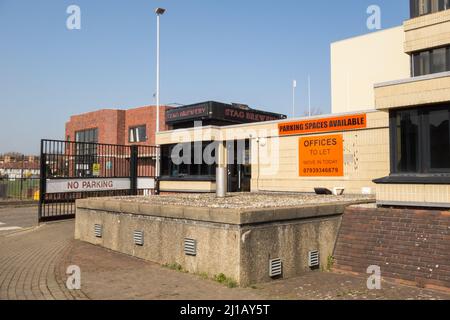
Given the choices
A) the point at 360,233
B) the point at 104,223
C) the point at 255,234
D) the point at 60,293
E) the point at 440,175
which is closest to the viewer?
the point at 60,293

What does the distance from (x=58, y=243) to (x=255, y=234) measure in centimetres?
747

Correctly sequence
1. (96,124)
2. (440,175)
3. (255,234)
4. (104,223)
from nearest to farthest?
(255,234) < (440,175) < (104,223) < (96,124)

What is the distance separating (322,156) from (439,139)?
7119mm

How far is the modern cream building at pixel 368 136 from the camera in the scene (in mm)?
11516

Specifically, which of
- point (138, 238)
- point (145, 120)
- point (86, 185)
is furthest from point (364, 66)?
point (138, 238)

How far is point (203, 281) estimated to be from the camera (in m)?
8.53

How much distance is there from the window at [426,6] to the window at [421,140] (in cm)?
910

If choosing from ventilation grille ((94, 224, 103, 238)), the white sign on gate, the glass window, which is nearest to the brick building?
the white sign on gate

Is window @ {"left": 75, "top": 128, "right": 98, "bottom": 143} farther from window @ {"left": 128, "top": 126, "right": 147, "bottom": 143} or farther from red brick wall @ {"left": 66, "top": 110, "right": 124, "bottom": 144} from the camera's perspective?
window @ {"left": 128, "top": 126, "right": 147, "bottom": 143}

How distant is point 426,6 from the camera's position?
1872cm

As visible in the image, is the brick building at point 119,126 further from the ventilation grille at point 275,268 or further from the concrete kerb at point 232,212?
the ventilation grille at point 275,268

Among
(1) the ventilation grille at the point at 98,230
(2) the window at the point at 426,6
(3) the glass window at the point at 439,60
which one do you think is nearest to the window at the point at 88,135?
(1) the ventilation grille at the point at 98,230
